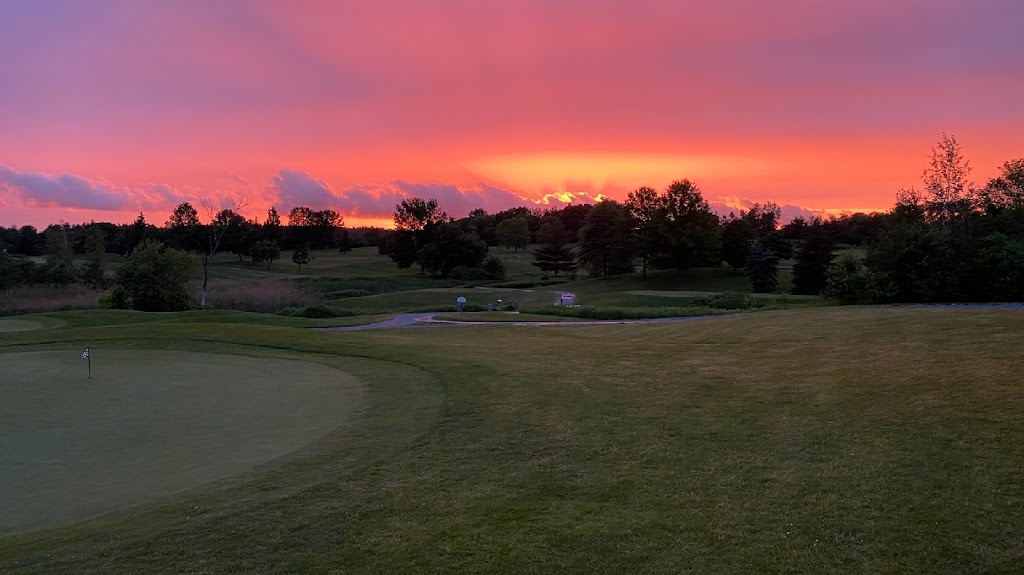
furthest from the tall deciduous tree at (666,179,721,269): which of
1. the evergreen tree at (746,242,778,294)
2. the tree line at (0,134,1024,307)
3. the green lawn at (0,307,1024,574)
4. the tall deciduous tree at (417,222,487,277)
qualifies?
the green lawn at (0,307,1024,574)

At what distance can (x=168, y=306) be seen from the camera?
125ft

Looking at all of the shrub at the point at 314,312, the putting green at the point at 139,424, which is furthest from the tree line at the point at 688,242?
the putting green at the point at 139,424

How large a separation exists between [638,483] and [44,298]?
2011 inches

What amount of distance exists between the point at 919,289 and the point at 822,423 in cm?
2142

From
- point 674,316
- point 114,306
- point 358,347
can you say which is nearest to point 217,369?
point 358,347

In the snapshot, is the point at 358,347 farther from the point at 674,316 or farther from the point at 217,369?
the point at 674,316

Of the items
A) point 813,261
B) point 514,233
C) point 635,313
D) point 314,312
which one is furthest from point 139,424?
point 514,233

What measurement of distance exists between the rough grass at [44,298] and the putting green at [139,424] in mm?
29909

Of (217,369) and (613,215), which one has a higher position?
(613,215)

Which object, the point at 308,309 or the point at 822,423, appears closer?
the point at 822,423

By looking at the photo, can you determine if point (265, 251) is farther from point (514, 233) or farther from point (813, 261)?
point (813, 261)

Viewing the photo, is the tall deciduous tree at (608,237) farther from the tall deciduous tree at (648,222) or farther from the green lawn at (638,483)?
the green lawn at (638,483)

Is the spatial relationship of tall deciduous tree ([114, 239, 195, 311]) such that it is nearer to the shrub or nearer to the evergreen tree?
the shrub

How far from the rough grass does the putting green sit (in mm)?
29909
